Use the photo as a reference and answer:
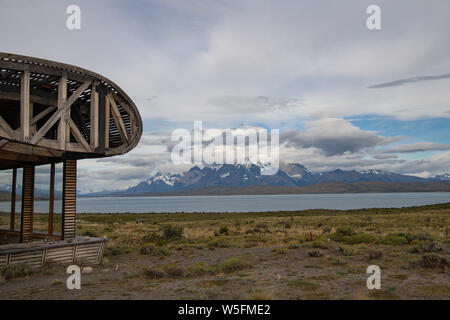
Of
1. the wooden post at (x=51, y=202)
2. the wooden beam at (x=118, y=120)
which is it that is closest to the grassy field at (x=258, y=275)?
the wooden post at (x=51, y=202)

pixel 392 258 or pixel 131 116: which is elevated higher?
pixel 131 116

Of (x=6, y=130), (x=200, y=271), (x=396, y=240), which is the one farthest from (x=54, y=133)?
(x=396, y=240)

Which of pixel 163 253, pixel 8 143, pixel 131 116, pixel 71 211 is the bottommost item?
pixel 163 253

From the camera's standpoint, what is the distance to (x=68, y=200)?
49.1 feet

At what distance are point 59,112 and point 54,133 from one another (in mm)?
4452

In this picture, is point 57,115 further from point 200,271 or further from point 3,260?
point 200,271

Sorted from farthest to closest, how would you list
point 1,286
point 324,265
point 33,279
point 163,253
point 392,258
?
1. point 163,253
2. point 392,258
3. point 324,265
4. point 33,279
5. point 1,286

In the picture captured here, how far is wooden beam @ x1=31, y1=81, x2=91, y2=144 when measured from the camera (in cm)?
1221

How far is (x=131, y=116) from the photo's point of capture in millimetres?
15906

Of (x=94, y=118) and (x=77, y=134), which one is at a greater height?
(x=94, y=118)

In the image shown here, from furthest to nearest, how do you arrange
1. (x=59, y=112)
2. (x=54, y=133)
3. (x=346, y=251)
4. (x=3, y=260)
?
(x=54, y=133)
(x=346, y=251)
(x=59, y=112)
(x=3, y=260)
